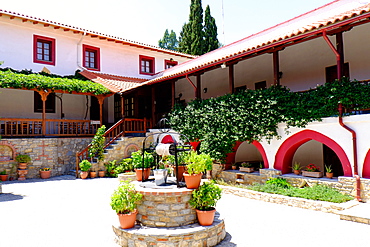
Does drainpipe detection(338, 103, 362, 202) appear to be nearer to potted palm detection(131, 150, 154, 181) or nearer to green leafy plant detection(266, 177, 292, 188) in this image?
green leafy plant detection(266, 177, 292, 188)

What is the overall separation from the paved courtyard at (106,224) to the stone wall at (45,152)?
3476 mm

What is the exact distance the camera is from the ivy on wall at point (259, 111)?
7.55 m

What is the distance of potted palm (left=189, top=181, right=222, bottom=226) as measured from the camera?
5.11 meters

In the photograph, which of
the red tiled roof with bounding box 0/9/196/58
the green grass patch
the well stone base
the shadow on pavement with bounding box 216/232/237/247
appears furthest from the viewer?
the red tiled roof with bounding box 0/9/196/58

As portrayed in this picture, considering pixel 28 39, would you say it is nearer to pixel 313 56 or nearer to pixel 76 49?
pixel 76 49

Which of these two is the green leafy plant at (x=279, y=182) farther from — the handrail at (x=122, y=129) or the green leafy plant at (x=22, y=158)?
the green leafy plant at (x=22, y=158)

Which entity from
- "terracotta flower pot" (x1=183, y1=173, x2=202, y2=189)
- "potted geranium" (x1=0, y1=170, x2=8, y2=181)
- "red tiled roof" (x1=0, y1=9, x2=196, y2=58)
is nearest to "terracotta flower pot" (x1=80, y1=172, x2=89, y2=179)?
"potted geranium" (x1=0, y1=170, x2=8, y2=181)

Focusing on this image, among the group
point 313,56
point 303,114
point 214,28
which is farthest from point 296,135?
point 214,28

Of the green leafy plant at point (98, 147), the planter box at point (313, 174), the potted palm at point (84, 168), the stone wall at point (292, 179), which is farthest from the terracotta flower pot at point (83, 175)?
the planter box at point (313, 174)

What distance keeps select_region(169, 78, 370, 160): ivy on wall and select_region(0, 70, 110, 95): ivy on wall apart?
5025 mm

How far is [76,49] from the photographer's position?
17062mm

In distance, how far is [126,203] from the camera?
202 inches

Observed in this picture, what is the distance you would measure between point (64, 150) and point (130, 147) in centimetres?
310

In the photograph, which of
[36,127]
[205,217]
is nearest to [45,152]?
[36,127]
